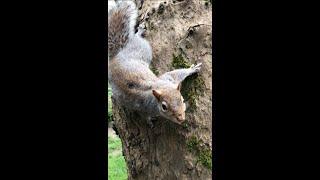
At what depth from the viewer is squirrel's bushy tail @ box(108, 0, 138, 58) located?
3510mm

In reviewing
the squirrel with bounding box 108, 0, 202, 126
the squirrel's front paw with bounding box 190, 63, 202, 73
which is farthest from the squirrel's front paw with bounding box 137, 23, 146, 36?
the squirrel's front paw with bounding box 190, 63, 202, 73

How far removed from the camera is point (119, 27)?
353cm

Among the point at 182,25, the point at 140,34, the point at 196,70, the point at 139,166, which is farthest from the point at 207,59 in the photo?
the point at 139,166

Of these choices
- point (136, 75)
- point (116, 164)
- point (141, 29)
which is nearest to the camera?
point (136, 75)

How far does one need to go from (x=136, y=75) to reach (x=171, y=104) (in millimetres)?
456

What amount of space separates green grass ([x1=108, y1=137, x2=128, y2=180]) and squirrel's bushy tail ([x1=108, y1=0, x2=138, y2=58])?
191 cm

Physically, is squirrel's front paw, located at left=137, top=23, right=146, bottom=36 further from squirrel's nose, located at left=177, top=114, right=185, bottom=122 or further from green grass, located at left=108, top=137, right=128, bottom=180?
green grass, located at left=108, top=137, right=128, bottom=180

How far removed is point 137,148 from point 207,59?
715 millimetres

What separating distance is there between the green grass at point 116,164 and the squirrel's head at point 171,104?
7.21 ft

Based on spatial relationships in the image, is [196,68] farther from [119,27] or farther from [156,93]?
[119,27]

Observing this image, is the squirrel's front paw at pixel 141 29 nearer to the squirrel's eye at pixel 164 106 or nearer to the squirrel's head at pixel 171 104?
the squirrel's head at pixel 171 104

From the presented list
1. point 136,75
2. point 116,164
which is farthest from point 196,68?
point 116,164

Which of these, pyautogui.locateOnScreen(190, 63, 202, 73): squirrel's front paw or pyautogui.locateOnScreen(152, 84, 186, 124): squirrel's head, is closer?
pyautogui.locateOnScreen(152, 84, 186, 124): squirrel's head

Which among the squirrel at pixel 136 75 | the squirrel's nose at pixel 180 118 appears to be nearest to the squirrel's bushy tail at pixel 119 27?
the squirrel at pixel 136 75
